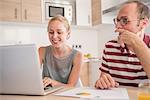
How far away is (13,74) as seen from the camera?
979 mm

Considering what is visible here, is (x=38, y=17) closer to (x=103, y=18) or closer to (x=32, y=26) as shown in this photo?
(x=32, y=26)

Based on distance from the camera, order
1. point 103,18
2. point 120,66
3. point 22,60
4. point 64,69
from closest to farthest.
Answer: point 22,60, point 120,66, point 64,69, point 103,18

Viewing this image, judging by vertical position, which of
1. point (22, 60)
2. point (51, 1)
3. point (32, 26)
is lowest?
point (22, 60)

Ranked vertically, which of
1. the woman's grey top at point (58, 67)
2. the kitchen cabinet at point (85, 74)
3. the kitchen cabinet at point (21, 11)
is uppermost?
the kitchen cabinet at point (21, 11)

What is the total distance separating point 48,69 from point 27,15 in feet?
6.79

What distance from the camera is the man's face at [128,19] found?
4.65 ft

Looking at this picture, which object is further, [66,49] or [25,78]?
[66,49]

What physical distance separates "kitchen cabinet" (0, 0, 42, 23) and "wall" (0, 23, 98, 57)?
0.68ft

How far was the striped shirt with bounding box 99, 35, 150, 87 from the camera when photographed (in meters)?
1.42

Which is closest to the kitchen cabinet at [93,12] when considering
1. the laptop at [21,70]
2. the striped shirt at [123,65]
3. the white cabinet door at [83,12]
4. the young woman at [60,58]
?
the white cabinet door at [83,12]

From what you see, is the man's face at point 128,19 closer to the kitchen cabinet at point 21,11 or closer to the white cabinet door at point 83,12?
the kitchen cabinet at point 21,11

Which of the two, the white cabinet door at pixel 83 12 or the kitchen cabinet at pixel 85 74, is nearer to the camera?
the kitchen cabinet at pixel 85 74

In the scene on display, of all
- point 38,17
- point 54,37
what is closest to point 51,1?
point 38,17

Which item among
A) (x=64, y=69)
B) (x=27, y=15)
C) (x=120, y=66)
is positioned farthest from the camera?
(x=27, y=15)
